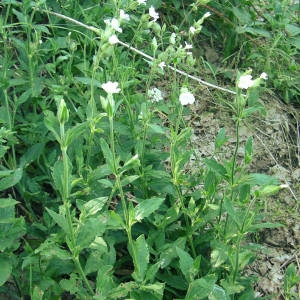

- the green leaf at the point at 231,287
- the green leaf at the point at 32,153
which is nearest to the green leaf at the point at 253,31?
the green leaf at the point at 32,153

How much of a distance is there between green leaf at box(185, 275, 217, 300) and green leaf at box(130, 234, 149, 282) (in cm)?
16

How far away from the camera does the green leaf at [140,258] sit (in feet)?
5.24

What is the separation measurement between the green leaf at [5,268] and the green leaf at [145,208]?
43cm

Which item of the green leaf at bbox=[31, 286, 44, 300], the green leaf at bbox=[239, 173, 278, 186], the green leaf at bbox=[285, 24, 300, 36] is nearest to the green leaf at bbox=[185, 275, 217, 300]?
the green leaf at bbox=[239, 173, 278, 186]

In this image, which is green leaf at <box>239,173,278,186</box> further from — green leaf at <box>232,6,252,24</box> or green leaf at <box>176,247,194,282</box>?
green leaf at <box>232,6,252,24</box>

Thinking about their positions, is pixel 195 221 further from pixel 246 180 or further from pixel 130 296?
pixel 130 296

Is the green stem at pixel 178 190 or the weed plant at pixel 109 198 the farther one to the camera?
the green stem at pixel 178 190

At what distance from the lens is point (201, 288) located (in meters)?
1.62

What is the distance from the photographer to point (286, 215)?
240cm

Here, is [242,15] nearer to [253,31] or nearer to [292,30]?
[253,31]

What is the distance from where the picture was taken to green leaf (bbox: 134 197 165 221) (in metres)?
1.63

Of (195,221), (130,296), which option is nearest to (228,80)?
(195,221)

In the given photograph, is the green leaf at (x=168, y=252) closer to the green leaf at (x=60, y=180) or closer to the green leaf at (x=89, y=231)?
the green leaf at (x=89, y=231)

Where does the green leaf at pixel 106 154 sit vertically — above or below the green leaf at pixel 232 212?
above
